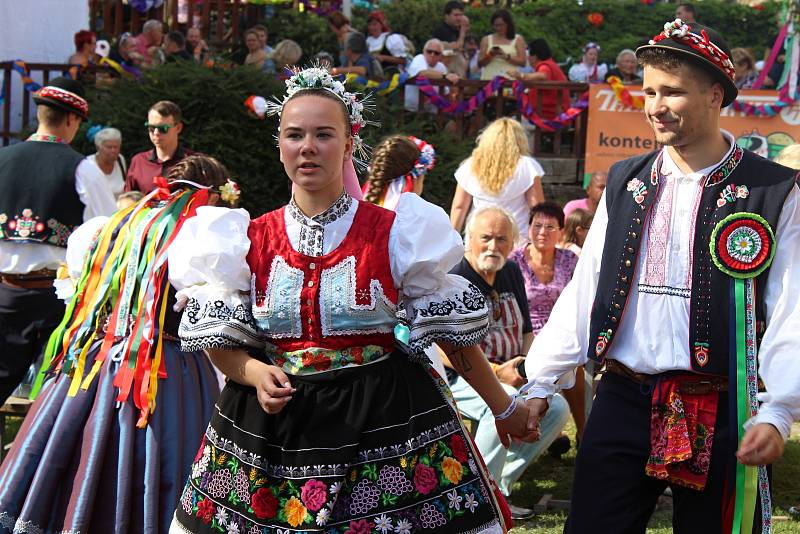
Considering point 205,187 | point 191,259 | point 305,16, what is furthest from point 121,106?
point 191,259

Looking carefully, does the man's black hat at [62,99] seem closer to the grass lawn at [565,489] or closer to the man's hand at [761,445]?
the grass lawn at [565,489]

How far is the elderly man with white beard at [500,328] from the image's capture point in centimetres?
552

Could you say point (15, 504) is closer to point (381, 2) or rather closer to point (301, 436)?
point (301, 436)

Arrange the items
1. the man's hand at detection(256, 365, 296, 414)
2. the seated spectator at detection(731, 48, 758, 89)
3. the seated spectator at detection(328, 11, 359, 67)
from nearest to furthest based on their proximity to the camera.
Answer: the man's hand at detection(256, 365, 296, 414) < the seated spectator at detection(731, 48, 758, 89) < the seated spectator at detection(328, 11, 359, 67)

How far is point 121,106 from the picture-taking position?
11.4 metres

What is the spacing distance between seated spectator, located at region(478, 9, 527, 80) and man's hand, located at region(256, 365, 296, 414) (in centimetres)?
1083

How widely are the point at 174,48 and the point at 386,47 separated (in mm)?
3157

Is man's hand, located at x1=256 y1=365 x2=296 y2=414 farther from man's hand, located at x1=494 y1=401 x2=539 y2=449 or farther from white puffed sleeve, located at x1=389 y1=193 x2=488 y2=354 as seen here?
man's hand, located at x1=494 y1=401 x2=539 y2=449

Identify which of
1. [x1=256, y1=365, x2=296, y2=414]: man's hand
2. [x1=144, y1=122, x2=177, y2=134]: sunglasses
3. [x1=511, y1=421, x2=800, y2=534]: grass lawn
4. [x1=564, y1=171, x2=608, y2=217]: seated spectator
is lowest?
[x1=511, y1=421, x2=800, y2=534]: grass lawn

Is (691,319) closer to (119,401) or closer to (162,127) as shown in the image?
(119,401)

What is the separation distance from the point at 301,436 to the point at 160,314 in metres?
1.75

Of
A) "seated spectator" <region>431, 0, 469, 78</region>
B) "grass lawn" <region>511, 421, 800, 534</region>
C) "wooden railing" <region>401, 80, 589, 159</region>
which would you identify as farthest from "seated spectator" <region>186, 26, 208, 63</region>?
"grass lawn" <region>511, 421, 800, 534</region>

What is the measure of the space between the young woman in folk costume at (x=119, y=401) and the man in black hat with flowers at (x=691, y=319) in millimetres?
1720

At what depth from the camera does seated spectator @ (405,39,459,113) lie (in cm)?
1282
